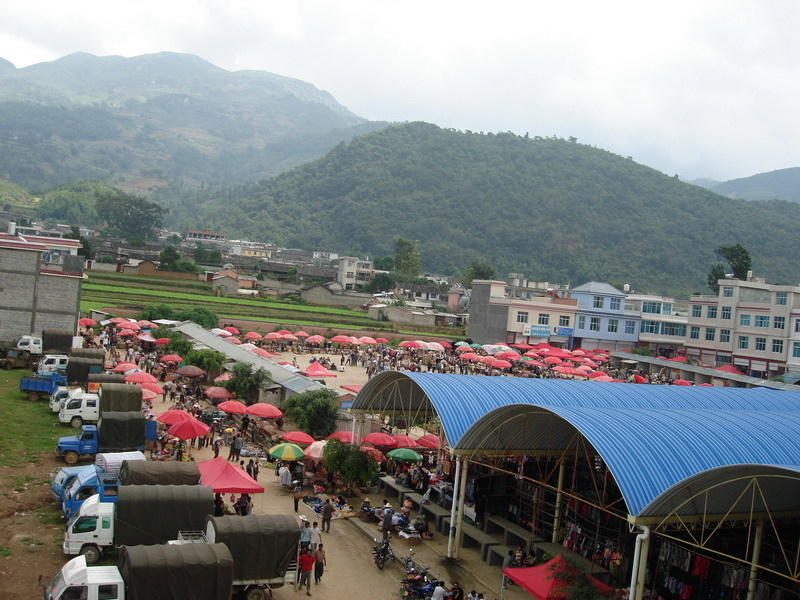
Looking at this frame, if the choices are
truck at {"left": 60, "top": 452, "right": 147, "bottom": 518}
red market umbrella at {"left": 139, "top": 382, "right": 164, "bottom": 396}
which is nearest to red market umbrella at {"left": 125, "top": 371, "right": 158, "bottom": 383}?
red market umbrella at {"left": 139, "top": 382, "right": 164, "bottom": 396}

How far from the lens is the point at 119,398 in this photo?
19.9 m

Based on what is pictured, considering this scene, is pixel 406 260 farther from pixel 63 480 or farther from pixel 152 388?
pixel 63 480

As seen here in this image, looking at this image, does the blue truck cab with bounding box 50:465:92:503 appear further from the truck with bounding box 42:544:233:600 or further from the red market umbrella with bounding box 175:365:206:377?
the red market umbrella with bounding box 175:365:206:377

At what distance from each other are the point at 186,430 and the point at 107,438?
188 centimetres

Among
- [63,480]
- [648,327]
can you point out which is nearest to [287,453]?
[63,480]

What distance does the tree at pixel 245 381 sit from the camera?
85.7 feet

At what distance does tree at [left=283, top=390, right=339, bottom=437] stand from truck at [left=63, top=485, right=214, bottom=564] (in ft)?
32.2

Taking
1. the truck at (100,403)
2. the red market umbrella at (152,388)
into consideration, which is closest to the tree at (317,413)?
the red market umbrella at (152,388)

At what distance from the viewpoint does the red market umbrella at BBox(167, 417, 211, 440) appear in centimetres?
1852

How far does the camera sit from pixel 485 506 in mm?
16125

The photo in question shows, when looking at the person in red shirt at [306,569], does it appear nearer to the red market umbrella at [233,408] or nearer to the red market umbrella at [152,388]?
the red market umbrella at [233,408]

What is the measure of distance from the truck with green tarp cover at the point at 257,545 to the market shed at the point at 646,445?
4005 millimetres

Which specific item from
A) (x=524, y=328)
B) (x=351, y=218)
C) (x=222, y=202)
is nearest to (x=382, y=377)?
(x=524, y=328)

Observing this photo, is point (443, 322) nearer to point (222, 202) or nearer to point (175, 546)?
point (175, 546)
